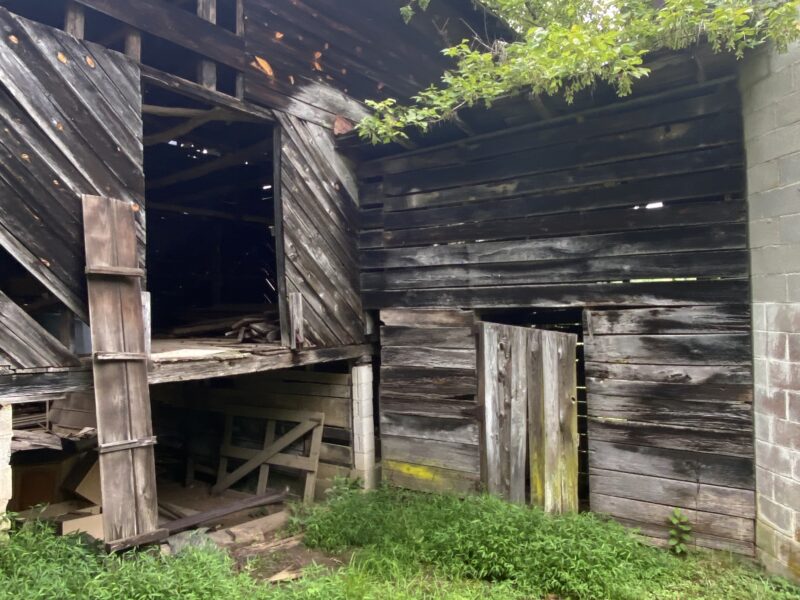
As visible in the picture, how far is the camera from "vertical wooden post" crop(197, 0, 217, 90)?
520cm

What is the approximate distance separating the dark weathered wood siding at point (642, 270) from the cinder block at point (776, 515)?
0.10 metres

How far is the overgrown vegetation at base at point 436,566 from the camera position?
3.67 m

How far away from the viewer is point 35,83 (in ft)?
13.1

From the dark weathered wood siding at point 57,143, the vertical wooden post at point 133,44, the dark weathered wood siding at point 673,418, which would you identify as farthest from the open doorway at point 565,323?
the vertical wooden post at point 133,44

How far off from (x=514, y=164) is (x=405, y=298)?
2.01 metres

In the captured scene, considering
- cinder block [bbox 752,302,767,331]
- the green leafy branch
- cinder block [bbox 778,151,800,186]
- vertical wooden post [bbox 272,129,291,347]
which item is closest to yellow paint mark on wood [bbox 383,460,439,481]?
vertical wooden post [bbox 272,129,291,347]

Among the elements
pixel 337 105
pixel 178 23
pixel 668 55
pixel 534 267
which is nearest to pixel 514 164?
pixel 534 267

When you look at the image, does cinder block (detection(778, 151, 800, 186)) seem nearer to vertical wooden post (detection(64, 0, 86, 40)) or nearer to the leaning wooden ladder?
the leaning wooden ladder

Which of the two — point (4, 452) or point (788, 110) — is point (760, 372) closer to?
point (788, 110)

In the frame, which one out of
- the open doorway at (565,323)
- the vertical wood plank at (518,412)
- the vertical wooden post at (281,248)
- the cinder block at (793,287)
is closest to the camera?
the cinder block at (793,287)

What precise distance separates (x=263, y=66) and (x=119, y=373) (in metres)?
3.55

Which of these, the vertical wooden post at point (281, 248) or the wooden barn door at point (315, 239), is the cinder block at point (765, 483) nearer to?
the wooden barn door at point (315, 239)

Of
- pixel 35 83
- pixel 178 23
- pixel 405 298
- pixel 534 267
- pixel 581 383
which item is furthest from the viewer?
pixel 581 383

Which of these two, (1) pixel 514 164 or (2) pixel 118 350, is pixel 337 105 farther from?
(2) pixel 118 350
